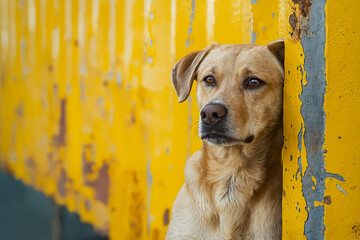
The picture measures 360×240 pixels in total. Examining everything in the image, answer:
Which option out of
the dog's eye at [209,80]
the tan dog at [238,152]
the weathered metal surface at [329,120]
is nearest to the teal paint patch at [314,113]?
the weathered metal surface at [329,120]

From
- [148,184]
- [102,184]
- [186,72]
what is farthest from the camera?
[102,184]

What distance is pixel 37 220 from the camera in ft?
13.0

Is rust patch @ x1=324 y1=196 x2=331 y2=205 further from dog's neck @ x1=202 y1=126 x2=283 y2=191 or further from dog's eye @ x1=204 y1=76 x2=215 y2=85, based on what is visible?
dog's eye @ x1=204 y1=76 x2=215 y2=85

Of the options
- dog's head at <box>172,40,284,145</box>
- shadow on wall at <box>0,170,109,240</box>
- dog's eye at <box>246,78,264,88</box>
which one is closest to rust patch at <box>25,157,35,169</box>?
shadow on wall at <box>0,170,109,240</box>

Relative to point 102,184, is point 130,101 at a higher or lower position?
higher

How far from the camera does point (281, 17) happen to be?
5.28 feet

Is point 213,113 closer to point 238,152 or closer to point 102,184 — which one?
point 238,152

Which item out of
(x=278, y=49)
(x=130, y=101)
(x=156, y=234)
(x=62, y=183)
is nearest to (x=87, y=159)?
(x=62, y=183)

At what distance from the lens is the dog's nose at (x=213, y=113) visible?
1655 mm

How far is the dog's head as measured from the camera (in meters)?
1.67

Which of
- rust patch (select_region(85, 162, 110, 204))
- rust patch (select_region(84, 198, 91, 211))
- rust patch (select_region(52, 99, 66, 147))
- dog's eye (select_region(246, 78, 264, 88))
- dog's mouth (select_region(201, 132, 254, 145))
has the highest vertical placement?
dog's eye (select_region(246, 78, 264, 88))

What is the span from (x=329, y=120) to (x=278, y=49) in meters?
0.48

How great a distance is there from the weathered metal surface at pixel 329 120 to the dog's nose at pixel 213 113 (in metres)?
0.35

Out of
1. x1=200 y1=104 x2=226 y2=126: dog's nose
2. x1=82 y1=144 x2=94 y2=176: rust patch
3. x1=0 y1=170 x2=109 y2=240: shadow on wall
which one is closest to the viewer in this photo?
x1=200 y1=104 x2=226 y2=126: dog's nose
